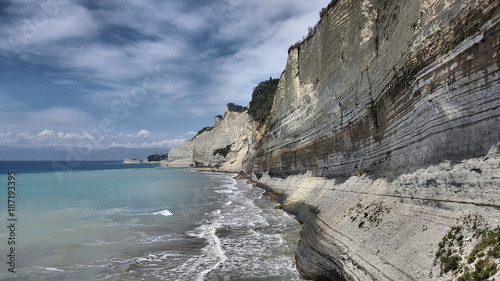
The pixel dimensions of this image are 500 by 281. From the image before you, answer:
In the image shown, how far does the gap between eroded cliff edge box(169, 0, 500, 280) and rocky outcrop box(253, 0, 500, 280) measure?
0.10 feet

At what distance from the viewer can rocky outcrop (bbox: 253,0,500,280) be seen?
606 centimetres

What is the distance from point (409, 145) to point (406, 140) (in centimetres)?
32

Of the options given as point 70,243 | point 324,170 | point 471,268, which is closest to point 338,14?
point 324,170

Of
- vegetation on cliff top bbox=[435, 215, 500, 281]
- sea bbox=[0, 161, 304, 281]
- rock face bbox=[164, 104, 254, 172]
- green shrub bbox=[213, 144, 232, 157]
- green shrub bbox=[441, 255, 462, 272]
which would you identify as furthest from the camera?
green shrub bbox=[213, 144, 232, 157]

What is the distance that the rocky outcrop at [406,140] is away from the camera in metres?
6.06

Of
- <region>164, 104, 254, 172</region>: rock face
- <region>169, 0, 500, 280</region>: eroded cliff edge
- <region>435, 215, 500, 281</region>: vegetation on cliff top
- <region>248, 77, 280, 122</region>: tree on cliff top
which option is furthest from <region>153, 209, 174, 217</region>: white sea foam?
<region>164, 104, 254, 172</region>: rock face

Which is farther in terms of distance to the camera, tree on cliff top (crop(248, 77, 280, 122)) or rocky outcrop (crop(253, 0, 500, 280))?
tree on cliff top (crop(248, 77, 280, 122))

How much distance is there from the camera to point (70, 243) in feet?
41.4

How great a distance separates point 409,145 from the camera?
368 inches

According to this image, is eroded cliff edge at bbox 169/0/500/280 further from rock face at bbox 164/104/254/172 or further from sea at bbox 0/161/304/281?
rock face at bbox 164/104/254/172

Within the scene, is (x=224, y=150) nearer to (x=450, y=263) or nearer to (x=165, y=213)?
(x=165, y=213)

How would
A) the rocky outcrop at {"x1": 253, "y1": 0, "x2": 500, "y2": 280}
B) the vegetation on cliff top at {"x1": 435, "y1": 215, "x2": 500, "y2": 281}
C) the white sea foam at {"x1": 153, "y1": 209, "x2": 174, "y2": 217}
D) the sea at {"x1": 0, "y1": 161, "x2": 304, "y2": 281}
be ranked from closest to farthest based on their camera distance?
the vegetation on cliff top at {"x1": 435, "y1": 215, "x2": 500, "y2": 281}, the rocky outcrop at {"x1": 253, "y1": 0, "x2": 500, "y2": 280}, the sea at {"x1": 0, "y1": 161, "x2": 304, "y2": 281}, the white sea foam at {"x1": 153, "y1": 209, "x2": 174, "y2": 217}

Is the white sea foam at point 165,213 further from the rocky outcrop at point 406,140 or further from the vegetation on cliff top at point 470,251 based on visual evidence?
the vegetation on cliff top at point 470,251

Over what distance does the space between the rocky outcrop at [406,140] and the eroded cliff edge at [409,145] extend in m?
0.03
